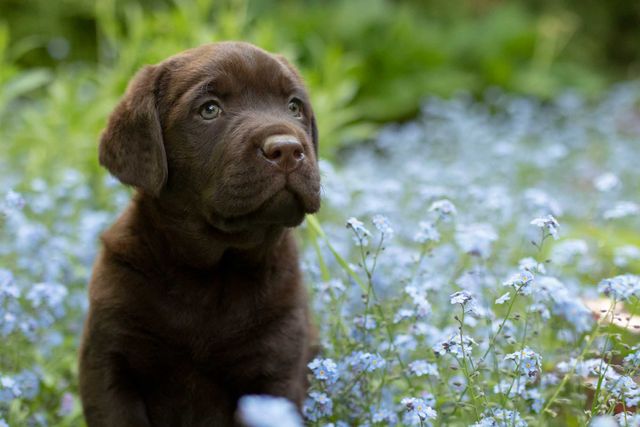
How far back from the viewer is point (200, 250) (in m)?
2.87

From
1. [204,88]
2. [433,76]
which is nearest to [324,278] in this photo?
[204,88]

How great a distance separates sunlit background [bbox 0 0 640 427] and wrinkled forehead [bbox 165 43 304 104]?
569 millimetres

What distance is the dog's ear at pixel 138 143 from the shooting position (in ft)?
9.21

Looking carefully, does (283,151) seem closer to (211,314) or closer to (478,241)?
(211,314)

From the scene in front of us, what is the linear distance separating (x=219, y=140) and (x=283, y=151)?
277 mm

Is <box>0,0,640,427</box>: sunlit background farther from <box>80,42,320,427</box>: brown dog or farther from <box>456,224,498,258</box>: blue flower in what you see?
<box>80,42,320,427</box>: brown dog

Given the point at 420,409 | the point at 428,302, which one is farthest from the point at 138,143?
the point at 420,409

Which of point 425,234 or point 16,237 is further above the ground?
point 16,237

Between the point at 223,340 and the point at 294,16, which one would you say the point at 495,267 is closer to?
the point at 223,340

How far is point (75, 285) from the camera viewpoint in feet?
13.7

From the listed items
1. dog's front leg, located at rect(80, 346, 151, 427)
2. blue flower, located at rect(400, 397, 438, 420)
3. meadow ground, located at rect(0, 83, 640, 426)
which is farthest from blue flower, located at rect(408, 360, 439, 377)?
dog's front leg, located at rect(80, 346, 151, 427)

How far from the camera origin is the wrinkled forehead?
285 cm

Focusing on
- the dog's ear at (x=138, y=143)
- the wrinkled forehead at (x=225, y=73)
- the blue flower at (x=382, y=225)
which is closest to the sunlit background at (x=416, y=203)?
the blue flower at (x=382, y=225)

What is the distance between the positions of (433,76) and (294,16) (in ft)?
5.89
